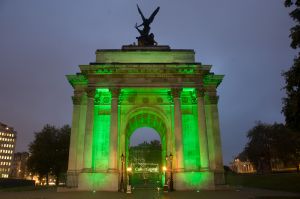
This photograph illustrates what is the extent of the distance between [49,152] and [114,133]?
100 ft

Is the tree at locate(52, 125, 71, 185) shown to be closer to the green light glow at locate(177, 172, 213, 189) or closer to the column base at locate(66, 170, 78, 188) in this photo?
the column base at locate(66, 170, 78, 188)

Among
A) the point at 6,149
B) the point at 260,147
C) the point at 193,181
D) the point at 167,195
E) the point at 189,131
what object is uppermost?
A: the point at 6,149

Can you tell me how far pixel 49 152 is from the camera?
192 feet

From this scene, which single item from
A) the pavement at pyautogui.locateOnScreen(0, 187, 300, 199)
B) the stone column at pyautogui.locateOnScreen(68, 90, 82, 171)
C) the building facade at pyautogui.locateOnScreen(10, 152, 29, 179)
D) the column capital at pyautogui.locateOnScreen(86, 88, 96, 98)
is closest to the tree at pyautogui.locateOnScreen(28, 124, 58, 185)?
the stone column at pyautogui.locateOnScreen(68, 90, 82, 171)

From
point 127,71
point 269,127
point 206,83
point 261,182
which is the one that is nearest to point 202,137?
point 206,83

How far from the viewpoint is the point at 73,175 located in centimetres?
3431

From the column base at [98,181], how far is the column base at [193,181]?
6590mm

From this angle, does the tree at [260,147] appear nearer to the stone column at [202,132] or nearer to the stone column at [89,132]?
the stone column at [202,132]

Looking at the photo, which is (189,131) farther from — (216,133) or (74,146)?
(74,146)

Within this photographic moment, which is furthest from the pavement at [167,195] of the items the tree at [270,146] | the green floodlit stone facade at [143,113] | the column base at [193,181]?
the tree at [270,146]

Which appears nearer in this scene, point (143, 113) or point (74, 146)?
point (74, 146)

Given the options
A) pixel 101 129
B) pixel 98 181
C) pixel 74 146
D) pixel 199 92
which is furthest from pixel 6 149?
pixel 199 92

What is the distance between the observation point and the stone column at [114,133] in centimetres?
3219

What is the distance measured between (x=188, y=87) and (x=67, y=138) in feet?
114
